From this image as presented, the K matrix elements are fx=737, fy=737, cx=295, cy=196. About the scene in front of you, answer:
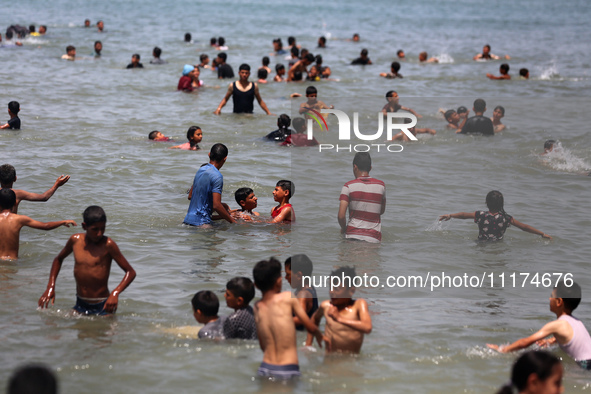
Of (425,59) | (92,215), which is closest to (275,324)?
(92,215)

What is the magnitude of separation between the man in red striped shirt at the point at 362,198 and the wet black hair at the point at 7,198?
392cm

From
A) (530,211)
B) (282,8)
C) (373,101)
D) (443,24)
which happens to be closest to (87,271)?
(530,211)

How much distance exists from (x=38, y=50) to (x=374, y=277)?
26330 millimetres

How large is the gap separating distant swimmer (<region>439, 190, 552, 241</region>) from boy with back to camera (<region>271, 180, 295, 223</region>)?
2.06 m

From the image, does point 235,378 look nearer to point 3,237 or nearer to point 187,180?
point 3,237

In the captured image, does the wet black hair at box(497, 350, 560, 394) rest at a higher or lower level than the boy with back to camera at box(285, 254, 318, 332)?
higher

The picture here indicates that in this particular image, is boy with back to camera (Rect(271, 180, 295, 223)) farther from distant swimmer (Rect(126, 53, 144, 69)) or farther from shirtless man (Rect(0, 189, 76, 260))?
distant swimmer (Rect(126, 53, 144, 69))

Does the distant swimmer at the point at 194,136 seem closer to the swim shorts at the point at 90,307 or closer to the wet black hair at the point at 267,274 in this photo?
the swim shorts at the point at 90,307

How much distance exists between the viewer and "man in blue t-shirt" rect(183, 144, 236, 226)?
995 cm

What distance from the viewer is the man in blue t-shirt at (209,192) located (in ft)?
32.6

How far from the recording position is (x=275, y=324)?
5758mm

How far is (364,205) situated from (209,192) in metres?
2.15

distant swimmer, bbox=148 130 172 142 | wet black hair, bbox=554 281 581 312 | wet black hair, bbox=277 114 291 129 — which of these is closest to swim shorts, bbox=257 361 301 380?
wet black hair, bbox=554 281 581 312

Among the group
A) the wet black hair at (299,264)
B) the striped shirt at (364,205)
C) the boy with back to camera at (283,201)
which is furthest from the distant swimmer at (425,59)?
the wet black hair at (299,264)
